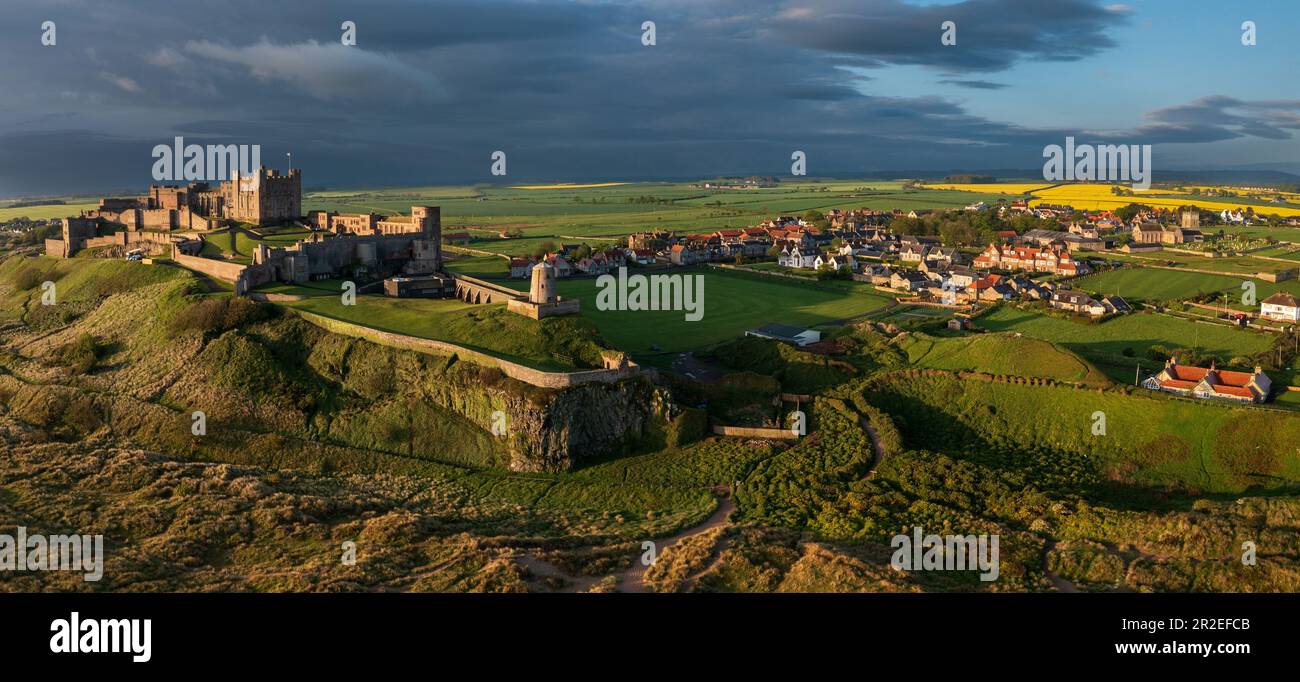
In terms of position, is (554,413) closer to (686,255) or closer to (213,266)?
(213,266)

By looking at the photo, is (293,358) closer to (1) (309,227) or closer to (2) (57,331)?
(2) (57,331)

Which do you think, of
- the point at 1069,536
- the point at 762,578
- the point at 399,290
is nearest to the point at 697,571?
the point at 762,578

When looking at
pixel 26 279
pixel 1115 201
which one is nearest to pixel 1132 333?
pixel 26 279

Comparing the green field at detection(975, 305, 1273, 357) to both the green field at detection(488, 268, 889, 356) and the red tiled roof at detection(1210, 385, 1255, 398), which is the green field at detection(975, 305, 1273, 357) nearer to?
the red tiled roof at detection(1210, 385, 1255, 398)

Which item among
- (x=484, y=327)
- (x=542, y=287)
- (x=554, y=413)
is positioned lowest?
(x=554, y=413)

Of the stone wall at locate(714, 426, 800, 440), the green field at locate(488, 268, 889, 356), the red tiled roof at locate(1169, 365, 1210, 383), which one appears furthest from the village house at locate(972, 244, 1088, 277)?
the stone wall at locate(714, 426, 800, 440)

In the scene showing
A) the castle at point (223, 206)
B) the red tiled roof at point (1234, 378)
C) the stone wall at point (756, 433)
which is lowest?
the stone wall at point (756, 433)

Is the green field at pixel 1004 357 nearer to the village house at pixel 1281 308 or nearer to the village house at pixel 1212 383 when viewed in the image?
the village house at pixel 1212 383

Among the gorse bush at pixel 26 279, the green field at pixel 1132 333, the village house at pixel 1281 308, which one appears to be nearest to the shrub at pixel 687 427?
the green field at pixel 1132 333
